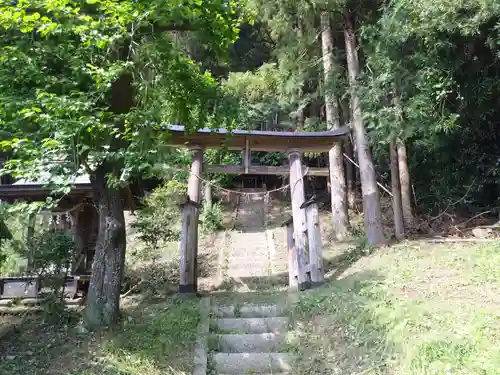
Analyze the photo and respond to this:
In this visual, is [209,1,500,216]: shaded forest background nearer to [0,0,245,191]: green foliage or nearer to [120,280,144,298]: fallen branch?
[0,0,245,191]: green foliage

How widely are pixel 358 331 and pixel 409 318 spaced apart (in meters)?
0.72

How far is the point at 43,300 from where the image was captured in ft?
23.0

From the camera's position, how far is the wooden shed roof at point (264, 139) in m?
8.52

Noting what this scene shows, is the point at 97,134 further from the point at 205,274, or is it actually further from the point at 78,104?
the point at 205,274

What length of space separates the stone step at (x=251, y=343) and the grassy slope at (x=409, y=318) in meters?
0.31

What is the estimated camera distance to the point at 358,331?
5.61 m

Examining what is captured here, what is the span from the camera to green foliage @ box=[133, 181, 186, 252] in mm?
9555

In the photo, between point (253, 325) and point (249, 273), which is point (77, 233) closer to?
point (249, 273)

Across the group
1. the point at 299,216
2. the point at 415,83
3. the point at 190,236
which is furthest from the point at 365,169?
the point at 190,236

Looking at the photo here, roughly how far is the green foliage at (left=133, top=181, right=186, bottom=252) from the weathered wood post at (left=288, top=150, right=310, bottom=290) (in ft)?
8.17

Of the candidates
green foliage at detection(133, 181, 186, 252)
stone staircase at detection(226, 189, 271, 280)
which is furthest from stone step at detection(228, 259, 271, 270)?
green foliage at detection(133, 181, 186, 252)

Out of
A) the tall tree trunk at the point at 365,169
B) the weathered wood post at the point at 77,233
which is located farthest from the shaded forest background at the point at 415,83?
the weathered wood post at the point at 77,233

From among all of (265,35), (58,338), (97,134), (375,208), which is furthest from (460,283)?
(265,35)

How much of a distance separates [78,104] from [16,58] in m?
1.10
